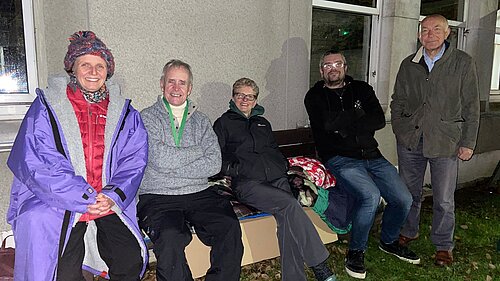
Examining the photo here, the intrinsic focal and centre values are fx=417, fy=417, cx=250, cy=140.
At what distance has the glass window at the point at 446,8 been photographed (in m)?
6.13

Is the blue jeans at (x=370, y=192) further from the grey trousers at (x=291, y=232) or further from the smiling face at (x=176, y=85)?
the smiling face at (x=176, y=85)

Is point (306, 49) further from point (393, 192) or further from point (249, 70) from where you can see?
point (393, 192)

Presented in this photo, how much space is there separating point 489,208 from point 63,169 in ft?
17.1

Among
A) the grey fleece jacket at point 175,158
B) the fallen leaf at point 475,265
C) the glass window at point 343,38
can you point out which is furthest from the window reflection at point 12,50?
the fallen leaf at point 475,265

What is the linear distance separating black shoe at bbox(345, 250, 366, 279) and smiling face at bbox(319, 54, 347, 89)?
1.49 m

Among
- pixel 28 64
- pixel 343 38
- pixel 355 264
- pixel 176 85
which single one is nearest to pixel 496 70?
pixel 343 38

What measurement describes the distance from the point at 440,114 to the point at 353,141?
0.79 m

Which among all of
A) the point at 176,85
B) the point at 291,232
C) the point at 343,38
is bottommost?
the point at 291,232

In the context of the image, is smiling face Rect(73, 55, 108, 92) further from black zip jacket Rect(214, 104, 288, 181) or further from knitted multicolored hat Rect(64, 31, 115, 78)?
black zip jacket Rect(214, 104, 288, 181)

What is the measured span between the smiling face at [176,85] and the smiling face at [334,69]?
4.45 ft

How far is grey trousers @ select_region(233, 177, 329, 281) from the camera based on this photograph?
312cm

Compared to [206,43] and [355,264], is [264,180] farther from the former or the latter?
[206,43]

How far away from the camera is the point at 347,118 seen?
3.67 m

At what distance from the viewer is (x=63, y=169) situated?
7.98ft
